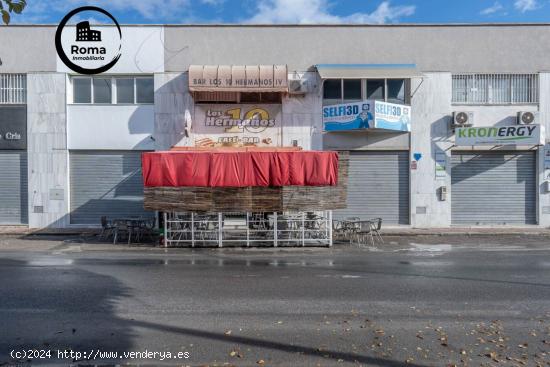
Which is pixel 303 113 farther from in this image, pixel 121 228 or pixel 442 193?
pixel 121 228

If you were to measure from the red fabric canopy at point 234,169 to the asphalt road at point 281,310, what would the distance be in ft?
10.1

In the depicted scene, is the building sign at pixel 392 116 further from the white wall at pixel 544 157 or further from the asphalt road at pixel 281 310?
the asphalt road at pixel 281 310

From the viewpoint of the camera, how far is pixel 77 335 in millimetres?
5562

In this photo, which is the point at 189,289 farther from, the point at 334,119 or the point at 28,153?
the point at 28,153

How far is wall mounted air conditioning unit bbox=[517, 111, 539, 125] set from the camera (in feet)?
60.8

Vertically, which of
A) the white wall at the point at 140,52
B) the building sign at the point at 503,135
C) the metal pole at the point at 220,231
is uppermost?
the white wall at the point at 140,52

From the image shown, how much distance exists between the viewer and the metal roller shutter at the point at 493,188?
62.5 feet

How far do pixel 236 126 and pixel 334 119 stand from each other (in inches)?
163

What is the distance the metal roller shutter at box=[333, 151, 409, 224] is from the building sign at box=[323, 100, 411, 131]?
55.7 inches

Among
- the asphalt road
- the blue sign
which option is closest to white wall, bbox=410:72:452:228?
the blue sign

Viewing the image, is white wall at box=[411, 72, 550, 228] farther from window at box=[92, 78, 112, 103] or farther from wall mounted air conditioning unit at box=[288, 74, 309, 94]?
window at box=[92, 78, 112, 103]

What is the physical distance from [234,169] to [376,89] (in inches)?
327

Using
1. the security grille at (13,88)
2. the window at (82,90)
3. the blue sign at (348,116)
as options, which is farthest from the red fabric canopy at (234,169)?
the security grille at (13,88)

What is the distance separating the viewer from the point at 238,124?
19.0 meters
